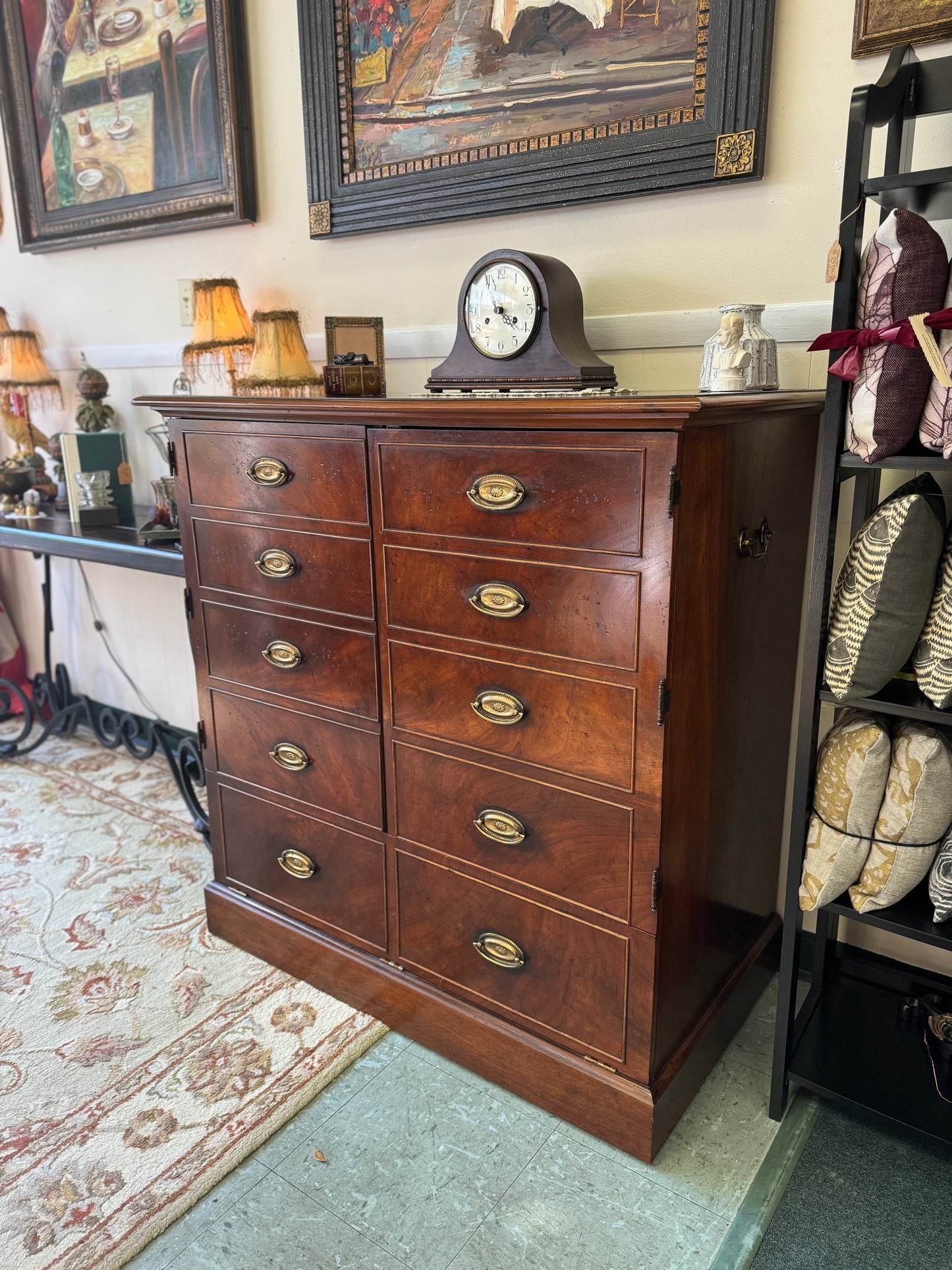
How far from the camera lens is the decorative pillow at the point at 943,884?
1.29 meters

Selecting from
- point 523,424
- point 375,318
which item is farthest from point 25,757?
point 523,424

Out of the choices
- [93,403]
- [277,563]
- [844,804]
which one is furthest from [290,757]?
[93,403]

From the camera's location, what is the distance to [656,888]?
1.34 metres

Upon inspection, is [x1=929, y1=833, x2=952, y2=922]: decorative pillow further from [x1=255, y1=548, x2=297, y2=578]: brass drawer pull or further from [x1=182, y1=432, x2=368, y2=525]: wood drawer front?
[x1=255, y1=548, x2=297, y2=578]: brass drawer pull

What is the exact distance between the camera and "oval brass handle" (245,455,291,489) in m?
1.59

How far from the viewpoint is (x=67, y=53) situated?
8.25 feet

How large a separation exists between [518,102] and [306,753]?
1350mm

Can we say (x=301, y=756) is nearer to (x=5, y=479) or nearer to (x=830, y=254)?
(x=830, y=254)

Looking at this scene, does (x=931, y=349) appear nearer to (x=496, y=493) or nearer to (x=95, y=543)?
(x=496, y=493)

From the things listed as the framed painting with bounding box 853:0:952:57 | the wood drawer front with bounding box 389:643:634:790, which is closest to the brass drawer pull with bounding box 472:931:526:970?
the wood drawer front with bounding box 389:643:634:790

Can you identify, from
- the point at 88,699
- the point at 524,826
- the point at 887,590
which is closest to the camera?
the point at 887,590

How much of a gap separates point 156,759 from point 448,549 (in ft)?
6.52

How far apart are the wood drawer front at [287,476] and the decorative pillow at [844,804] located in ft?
2.79

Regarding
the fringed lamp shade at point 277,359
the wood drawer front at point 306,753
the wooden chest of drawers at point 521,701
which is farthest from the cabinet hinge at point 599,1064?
the fringed lamp shade at point 277,359
